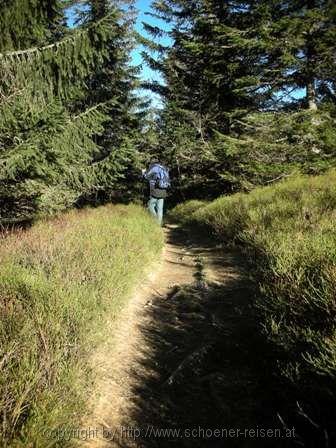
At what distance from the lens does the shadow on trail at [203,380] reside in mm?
2627

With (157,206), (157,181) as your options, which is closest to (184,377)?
(157,181)

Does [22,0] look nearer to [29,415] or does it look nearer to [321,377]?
[29,415]

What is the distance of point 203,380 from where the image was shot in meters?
3.27

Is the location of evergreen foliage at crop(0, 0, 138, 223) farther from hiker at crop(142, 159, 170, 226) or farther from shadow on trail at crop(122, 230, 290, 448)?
shadow on trail at crop(122, 230, 290, 448)

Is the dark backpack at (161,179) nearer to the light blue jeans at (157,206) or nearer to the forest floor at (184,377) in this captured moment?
the light blue jeans at (157,206)

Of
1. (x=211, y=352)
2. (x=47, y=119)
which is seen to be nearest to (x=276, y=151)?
(x=47, y=119)

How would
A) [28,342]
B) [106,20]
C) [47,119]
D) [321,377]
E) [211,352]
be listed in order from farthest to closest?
[106,20], [47,119], [211,352], [28,342], [321,377]

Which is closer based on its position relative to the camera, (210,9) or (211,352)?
(211,352)

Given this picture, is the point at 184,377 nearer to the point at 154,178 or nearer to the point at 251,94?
the point at 154,178

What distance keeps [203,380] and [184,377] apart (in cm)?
20

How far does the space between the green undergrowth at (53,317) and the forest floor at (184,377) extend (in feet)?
0.92

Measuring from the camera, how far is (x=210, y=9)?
48.2 feet

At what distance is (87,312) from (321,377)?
2.41 meters

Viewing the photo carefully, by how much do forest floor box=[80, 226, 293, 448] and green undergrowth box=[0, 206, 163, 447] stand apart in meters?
0.28
